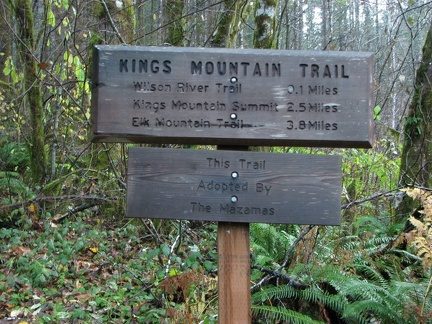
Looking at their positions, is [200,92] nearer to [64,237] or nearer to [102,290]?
[102,290]

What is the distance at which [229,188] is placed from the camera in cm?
269

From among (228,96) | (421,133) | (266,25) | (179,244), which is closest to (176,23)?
(266,25)

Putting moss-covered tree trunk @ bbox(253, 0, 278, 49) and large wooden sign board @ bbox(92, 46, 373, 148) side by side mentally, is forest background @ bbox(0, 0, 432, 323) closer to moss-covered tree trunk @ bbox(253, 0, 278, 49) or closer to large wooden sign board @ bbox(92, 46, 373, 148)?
moss-covered tree trunk @ bbox(253, 0, 278, 49)

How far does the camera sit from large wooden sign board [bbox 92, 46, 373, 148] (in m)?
2.64

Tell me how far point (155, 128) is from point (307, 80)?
890 mm

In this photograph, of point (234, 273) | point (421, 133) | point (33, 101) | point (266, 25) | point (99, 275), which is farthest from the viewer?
point (33, 101)

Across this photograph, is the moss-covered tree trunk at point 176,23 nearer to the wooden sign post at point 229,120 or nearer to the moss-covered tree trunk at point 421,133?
the moss-covered tree trunk at point 421,133

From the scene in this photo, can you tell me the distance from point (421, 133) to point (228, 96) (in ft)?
14.0

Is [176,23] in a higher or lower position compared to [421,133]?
higher

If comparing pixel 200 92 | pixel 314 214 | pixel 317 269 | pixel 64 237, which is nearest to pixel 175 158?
pixel 200 92

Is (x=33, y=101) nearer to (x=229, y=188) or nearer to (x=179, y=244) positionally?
(x=179, y=244)

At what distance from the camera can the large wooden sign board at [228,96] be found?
2643 mm

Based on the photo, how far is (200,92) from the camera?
2641mm

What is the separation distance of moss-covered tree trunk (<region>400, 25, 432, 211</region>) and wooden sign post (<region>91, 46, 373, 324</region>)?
3635 millimetres
